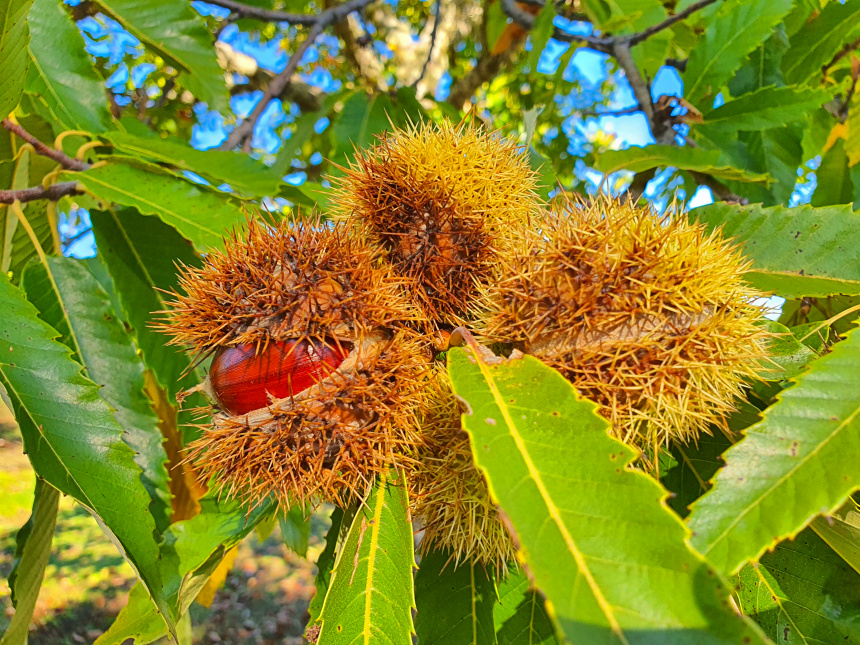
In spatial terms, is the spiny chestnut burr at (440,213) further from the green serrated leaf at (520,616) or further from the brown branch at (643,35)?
the brown branch at (643,35)

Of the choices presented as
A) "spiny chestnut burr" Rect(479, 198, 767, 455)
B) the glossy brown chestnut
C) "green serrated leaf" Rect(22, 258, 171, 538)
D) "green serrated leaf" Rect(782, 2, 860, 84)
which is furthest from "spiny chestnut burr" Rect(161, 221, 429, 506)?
"green serrated leaf" Rect(782, 2, 860, 84)

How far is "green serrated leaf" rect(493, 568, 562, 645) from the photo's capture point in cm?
101

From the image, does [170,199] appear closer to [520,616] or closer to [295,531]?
[295,531]

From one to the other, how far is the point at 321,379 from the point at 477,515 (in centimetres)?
35

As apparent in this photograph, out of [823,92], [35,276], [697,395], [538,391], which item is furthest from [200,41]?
[823,92]

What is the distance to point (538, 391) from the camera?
2.39 ft

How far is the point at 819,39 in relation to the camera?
1.98 m

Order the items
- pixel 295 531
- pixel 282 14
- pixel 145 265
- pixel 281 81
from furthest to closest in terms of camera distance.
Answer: pixel 281 81, pixel 282 14, pixel 295 531, pixel 145 265

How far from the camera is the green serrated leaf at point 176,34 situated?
174 cm

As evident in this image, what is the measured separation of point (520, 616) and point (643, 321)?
2.05 ft

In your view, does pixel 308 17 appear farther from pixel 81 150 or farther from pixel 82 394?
pixel 82 394

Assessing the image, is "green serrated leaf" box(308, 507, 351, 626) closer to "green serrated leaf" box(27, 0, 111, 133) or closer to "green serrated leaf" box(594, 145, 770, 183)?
"green serrated leaf" box(594, 145, 770, 183)

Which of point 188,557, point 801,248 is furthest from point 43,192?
point 801,248

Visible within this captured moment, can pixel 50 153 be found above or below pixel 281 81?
below
